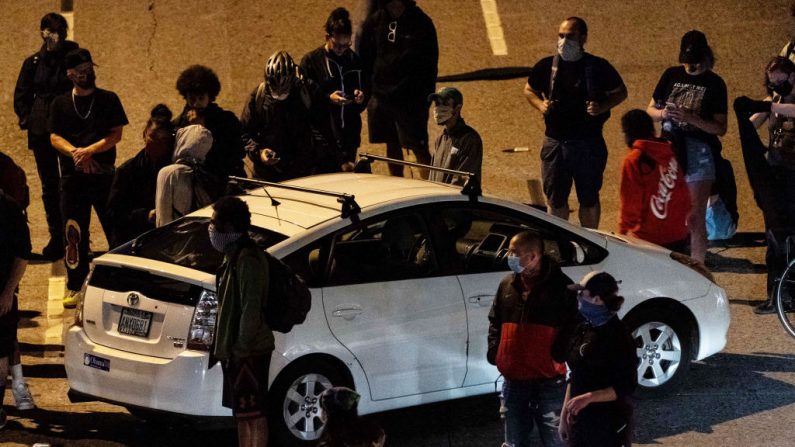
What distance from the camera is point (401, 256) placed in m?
9.48

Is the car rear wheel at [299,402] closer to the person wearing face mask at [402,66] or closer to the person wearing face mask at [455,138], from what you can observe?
the person wearing face mask at [455,138]

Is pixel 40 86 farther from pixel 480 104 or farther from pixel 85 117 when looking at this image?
pixel 480 104

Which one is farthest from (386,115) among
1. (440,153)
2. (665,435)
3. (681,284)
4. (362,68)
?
(665,435)

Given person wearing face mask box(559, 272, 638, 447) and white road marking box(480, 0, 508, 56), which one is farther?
white road marking box(480, 0, 508, 56)

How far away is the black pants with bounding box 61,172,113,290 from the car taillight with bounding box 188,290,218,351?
3.89 meters

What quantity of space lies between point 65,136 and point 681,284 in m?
5.22

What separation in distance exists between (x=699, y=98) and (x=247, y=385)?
5.66 meters

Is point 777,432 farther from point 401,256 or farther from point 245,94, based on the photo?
point 245,94

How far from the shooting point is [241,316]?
8062 mm

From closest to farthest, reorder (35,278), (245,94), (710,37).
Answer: (35,278) → (245,94) → (710,37)

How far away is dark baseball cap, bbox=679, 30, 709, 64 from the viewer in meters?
12.2

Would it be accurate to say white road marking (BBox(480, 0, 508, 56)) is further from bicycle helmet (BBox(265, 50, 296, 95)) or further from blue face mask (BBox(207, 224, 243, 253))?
blue face mask (BBox(207, 224, 243, 253))

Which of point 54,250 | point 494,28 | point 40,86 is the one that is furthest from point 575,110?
point 494,28

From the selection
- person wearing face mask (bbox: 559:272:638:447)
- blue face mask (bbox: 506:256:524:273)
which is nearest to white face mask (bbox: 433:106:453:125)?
blue face mask (bbox: 506:256:524:273)
